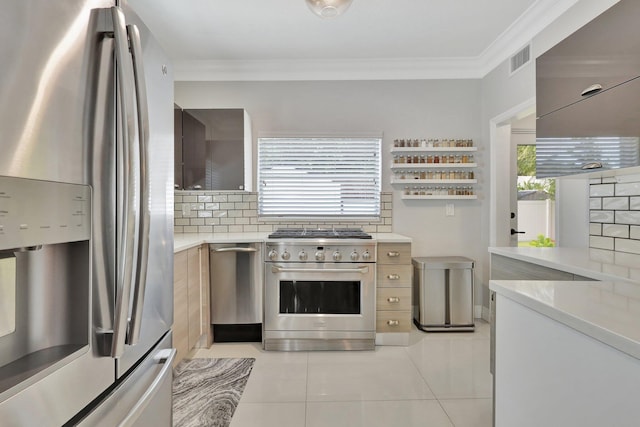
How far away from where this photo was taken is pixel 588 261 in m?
1.70

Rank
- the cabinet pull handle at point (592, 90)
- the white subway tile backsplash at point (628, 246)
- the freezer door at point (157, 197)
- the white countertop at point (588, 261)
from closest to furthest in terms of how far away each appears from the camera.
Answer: the freezer door at point (157, 197) < the white countertop at point (588, 261) < the cabinet pull handle at point (592, 90) < the white subway tile backsplash at point (628, 246)

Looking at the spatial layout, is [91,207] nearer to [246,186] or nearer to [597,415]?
[597,415]

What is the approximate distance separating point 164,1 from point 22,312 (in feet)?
8.72

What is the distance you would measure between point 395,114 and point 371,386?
270 centimetres

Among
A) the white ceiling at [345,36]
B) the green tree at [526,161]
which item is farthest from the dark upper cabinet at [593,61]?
the green tree at [526,161]

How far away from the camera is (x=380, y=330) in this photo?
2.95 meters

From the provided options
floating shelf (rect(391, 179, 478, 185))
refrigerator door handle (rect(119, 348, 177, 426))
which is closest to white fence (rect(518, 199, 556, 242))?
floating shelf (rect(391, 179, 478, 185))

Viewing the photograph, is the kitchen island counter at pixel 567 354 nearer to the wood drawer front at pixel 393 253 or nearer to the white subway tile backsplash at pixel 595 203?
the white subway tile backsplash at pixel 595 203

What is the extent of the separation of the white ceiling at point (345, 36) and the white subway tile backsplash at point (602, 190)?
1385 mm

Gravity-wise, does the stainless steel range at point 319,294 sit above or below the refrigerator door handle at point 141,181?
below

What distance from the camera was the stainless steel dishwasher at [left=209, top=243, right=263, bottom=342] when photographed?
2.94 meters

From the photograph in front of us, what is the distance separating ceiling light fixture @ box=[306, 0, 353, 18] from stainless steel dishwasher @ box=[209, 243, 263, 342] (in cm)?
186

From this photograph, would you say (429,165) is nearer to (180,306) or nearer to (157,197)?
(180,306)

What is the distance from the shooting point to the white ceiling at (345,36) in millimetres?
2588
